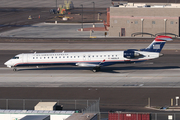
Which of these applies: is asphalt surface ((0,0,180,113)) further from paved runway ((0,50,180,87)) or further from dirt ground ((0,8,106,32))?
dirt ground ((0,8,106,32))

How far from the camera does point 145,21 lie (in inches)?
3578

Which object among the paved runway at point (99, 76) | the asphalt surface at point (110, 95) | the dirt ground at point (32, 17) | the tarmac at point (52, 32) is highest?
the dirt ground at point (32, 17)

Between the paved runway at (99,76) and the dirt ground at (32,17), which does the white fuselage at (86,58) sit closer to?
the paved runway at (99,76)

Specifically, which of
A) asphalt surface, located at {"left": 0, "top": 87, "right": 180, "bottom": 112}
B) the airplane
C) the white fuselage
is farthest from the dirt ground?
asphalt surface, located at {"left": 0, "top": 87, "right": 180, "bottom": 112}

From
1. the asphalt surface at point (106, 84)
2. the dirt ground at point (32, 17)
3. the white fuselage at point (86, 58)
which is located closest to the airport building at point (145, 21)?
the asphalt surface at point (106, 84)

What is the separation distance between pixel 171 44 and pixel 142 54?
29082mm

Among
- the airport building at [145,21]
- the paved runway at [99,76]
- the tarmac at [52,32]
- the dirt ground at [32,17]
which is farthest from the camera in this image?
the dirt ground at [32,17]

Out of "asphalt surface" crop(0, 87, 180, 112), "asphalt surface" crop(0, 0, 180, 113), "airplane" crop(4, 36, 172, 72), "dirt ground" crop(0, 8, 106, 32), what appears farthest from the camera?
"dirt ground" crop(0, 8, 106, 32)

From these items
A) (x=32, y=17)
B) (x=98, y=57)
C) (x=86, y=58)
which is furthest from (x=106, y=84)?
(x=32, y=17)

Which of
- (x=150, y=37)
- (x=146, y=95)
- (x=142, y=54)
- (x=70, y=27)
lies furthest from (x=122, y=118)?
(x=70, y=27)

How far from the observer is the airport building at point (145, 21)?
90000mm

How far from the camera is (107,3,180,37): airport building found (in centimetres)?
9000

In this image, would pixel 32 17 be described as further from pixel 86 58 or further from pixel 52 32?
pixel 86 58

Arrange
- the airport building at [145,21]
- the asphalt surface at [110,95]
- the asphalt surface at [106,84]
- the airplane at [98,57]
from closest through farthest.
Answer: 1. the asphalt surface at [110,95]
2. the asphalt surface at [106,84]
3. the airplane at [98,57]
4. the airport building at [145,21]
